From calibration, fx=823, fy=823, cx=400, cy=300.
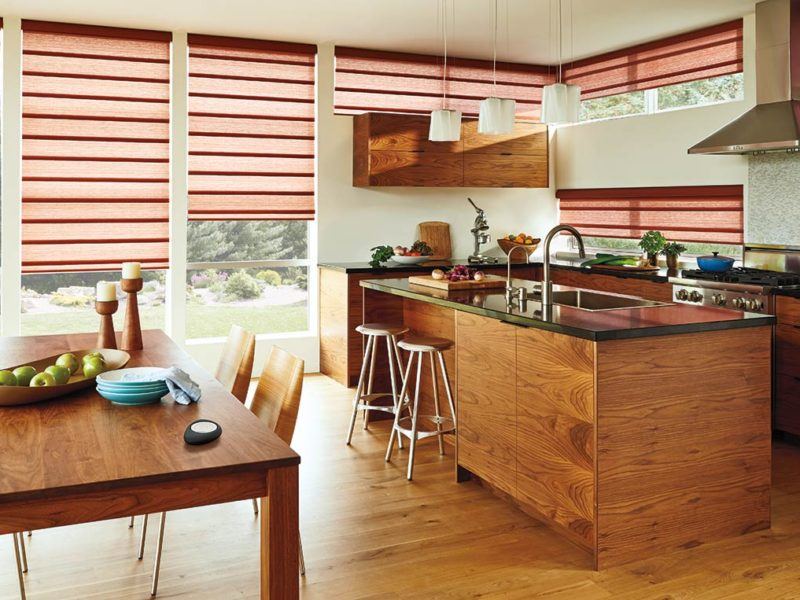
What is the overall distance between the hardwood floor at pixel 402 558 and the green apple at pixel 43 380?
833mm

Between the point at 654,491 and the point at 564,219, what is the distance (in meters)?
4.82

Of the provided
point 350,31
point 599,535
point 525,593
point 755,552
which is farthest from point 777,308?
point 350,31

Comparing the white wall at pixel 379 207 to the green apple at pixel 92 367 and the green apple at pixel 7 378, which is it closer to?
the green apple at pixel 92 367

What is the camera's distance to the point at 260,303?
274 inches

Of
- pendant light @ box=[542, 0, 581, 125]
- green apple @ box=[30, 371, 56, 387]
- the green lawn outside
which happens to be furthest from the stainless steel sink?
the green lawn outside

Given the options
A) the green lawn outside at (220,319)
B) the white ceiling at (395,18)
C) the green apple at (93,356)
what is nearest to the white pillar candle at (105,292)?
the green apple at (93,356)

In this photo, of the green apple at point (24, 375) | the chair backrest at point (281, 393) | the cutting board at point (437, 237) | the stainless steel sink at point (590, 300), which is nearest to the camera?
the green apple at point (24, 375)

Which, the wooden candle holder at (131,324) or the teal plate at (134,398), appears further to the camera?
the wooden candle holder at (131,324)

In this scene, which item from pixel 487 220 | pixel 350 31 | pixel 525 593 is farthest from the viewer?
pixel 487 220

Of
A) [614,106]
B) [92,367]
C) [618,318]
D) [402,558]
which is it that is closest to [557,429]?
[618,318]

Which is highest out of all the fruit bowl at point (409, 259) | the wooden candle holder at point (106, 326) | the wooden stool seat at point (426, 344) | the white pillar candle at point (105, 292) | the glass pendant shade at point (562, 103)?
the glass pendant shade at point (562, 103)

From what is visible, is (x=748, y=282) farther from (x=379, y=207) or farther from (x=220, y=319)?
(x=220, y=319)

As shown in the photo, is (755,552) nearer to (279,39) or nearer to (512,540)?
(512,540)

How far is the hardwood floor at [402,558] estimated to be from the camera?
2932 millimetres
